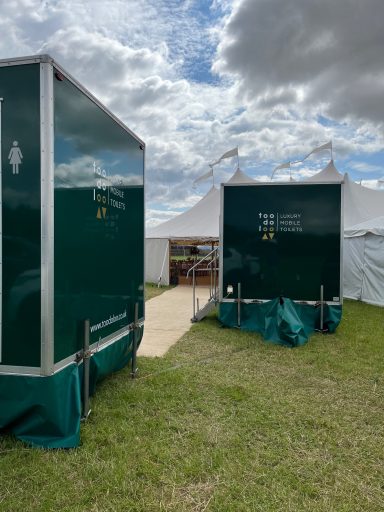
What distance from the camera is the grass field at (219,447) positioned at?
2496mm

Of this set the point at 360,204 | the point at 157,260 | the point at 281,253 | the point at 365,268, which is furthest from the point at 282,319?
the point at 157,260

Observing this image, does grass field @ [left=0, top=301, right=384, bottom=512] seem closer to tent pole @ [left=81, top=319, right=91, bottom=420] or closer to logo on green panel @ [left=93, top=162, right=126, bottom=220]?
tent pole @ [left=81, top=319, right=91, bottom=420]

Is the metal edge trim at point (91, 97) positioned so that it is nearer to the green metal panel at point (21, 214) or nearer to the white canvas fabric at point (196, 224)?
the green metal panel at point (21, 214)

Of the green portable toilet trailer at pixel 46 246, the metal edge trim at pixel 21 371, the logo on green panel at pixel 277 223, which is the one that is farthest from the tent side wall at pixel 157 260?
the metal edge trim at pixel 21 371

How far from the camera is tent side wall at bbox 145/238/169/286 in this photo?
52.7 ft

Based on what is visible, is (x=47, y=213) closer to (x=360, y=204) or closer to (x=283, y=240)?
(x=283, y=240)

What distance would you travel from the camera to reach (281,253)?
24.0 ft

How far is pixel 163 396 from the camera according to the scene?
161 inches

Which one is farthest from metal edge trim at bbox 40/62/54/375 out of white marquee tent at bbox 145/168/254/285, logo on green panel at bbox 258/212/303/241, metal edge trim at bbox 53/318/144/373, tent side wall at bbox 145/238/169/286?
tent side wall at bbox 145/238/169/286

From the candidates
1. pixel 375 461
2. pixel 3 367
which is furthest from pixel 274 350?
pixel 3 367

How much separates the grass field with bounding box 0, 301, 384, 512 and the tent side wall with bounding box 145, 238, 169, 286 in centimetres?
1082

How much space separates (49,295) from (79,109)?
1.46 m

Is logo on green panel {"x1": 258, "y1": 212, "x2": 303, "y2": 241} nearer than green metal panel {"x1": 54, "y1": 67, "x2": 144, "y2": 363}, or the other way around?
green metal panel {"x1": 54, "y1": 67, "x2": 144, "y2": 363}

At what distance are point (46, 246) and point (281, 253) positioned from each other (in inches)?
204
